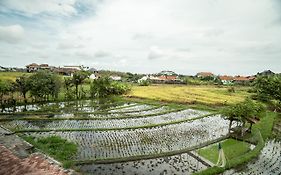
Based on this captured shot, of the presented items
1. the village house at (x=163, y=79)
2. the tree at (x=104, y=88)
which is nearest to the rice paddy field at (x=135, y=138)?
the tree at (x=104, y=88)

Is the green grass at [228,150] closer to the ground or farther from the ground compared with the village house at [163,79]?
closer to the ground

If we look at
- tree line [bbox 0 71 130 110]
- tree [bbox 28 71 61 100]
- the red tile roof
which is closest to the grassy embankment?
the red tile roof

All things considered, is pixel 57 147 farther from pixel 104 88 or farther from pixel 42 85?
pixel 104 88

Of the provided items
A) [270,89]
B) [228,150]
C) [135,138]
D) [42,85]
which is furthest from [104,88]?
[228,150]

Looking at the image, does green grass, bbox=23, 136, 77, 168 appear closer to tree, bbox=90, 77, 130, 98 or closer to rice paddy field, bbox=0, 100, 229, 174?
rice paddy field, bbox=0, 100, 229, 174

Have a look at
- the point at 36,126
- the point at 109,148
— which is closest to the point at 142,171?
the point at 109,148

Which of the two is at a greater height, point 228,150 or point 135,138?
point 135,138

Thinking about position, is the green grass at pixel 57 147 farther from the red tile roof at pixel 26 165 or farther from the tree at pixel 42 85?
the tree at pixel 42 85
